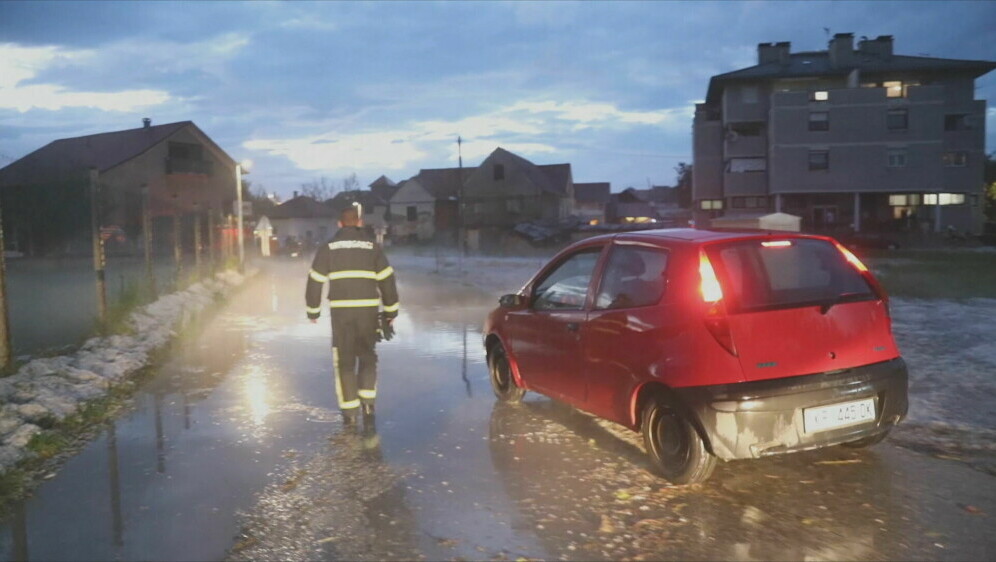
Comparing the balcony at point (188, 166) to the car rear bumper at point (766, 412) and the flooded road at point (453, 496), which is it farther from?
the car rear bumper at point (766, 412)

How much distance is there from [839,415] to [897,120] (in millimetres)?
49608

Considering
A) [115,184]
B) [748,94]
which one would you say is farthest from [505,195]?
[115,184]

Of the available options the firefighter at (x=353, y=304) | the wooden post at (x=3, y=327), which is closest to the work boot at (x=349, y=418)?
the firefighter at (x=353, y=304)

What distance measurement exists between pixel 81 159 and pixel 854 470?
1640 inches

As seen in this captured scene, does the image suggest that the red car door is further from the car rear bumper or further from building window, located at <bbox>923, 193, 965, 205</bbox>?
building window, located at <bbox>923, 193, 965, 205</bbox>

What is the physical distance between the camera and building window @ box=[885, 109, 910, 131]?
47.3 metres

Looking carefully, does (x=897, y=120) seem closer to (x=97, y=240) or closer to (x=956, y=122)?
(x=956, y=122)

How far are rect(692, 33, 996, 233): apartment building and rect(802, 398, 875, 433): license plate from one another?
46222mm

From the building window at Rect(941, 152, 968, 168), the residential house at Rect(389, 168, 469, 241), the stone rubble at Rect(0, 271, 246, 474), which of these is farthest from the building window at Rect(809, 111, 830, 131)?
the stone rubble at Rect(0, 271, 246, 474)

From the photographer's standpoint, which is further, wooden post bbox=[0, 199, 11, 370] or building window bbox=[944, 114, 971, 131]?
building window bbox=[944, 114, 971, 131]

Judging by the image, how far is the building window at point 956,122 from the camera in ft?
158

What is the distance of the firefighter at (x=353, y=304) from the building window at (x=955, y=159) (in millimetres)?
50212

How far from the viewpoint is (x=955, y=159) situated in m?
47.8

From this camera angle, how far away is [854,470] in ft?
16.9
